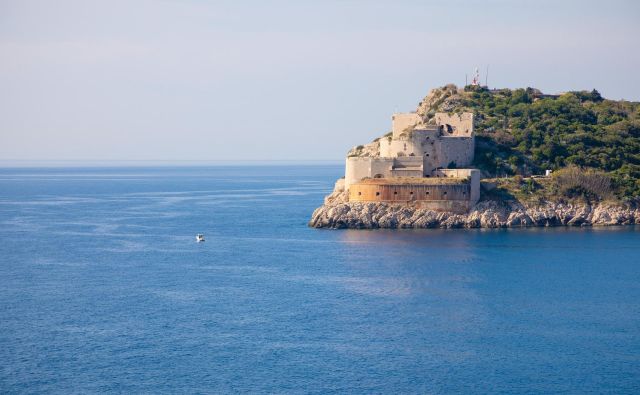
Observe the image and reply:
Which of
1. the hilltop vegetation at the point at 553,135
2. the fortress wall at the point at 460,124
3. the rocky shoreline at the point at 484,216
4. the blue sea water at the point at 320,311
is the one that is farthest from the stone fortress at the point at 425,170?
the blue sea water at the point at 320,311

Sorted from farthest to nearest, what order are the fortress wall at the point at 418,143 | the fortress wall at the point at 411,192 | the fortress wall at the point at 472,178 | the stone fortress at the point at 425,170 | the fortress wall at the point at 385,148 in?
the fortress wall at the point at 385,148 → the fortress wall at the point at 418,143 → the fortress wall at the point at 472,178 → the stone fortress at the point at 425,170 → the fortress wall at the point at 411,192

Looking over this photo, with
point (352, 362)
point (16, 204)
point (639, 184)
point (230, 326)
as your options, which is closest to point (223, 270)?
point (230, 326)

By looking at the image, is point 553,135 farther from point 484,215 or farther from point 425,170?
point 484,215

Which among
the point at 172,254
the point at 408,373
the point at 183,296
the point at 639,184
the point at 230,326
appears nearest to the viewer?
the point at 408,373

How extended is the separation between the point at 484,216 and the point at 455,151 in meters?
7.84

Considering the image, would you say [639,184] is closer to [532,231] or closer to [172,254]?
[532,231]

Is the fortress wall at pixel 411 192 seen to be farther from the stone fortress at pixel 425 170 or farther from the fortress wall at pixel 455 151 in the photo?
the fortress wall at pixel 455 151

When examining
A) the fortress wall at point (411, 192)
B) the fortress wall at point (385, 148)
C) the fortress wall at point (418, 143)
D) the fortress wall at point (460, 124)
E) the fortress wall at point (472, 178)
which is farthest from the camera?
the fortress wall at point (460, 124)

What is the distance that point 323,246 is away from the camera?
6259 centimetres

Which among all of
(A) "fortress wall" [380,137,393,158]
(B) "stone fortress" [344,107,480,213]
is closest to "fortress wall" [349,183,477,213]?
(B) "stone fortress" [344,107,480,213]

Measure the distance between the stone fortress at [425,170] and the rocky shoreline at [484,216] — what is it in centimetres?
73

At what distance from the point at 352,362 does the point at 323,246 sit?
2670cm

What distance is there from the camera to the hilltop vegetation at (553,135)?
76562mm

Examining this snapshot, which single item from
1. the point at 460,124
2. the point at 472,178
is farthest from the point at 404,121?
the point at 472,178
